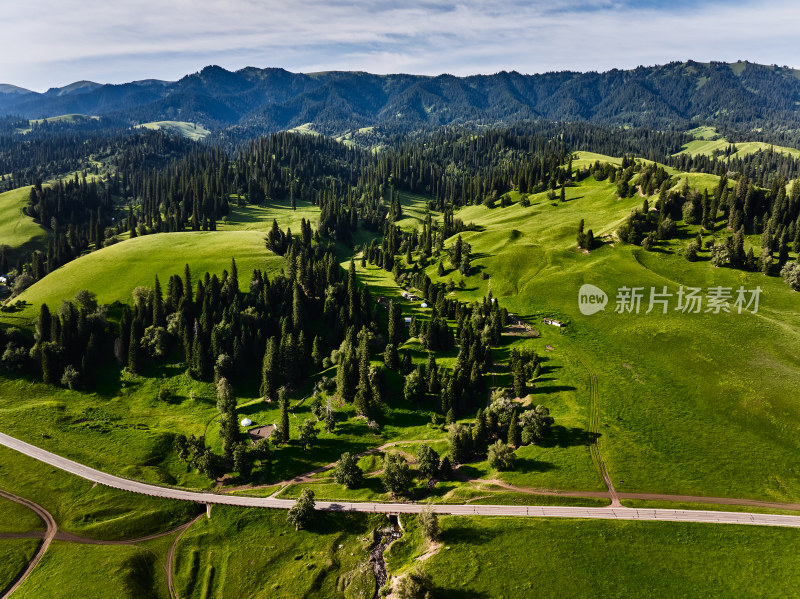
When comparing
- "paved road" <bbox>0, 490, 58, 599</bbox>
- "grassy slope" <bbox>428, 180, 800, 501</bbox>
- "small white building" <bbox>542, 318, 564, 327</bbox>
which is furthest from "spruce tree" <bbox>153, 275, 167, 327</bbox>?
"small white building" <bbox>542, 318, 564, 327</bbox>

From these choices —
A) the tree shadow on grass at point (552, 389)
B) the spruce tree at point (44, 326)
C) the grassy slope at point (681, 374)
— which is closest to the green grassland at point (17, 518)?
the spruce tree at point (44, 326)

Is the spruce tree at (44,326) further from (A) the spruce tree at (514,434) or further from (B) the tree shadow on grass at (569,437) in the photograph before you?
(B) the tree shadow on grass at (569,437)

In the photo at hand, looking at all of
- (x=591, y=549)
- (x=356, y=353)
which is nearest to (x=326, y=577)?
(x=591, y=549)

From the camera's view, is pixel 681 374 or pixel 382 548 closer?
pixel 382 548

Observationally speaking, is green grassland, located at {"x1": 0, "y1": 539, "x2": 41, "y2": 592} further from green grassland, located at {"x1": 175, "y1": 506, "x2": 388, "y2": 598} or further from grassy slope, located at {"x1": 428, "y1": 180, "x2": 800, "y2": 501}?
grassy slope, located at {"x1": 428, "y1": 180, "x2": 800, "y2": 501}

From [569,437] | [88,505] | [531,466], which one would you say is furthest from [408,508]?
[88,505]

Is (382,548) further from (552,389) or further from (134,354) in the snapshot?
(134,354)

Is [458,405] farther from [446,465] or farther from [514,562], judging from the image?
[514,562]
